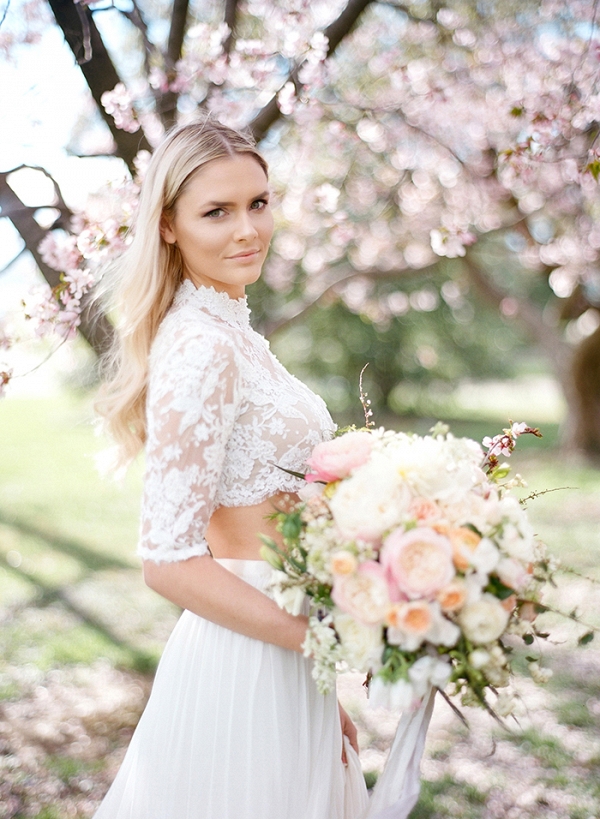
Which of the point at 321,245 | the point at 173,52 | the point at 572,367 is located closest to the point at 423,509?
the point at 173,52

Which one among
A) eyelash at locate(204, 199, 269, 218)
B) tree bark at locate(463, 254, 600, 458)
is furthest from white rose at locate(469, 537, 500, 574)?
tree bark at locate(463, 254, 600, 458)

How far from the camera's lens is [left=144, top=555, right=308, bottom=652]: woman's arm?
1.61 m

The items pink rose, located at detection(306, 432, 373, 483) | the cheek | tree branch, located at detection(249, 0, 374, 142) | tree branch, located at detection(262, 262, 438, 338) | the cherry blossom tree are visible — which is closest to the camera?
pink rose, located at detection(306, 432, 373, 483)

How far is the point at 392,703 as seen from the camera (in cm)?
132

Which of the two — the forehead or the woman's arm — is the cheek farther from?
the woman's arm

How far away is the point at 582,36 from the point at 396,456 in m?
5.57

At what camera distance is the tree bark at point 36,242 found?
2904mm

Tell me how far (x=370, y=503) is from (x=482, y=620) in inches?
11.6

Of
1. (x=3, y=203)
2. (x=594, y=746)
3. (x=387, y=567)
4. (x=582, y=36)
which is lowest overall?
(x=594, y=746)

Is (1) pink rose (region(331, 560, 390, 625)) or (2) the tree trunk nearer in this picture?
(1) pink rose (region(331, 560, 390, 625))

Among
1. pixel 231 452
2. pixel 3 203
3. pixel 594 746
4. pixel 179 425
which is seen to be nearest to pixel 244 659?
pixel 231 452

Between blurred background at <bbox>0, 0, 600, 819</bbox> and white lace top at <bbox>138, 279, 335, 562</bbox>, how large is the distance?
65 centimetres

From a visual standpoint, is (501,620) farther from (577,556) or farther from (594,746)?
(577,556)

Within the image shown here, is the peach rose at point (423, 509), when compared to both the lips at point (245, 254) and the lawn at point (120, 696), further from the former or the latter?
the lips at point (245, 254)
